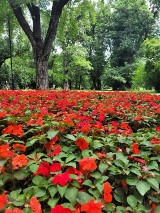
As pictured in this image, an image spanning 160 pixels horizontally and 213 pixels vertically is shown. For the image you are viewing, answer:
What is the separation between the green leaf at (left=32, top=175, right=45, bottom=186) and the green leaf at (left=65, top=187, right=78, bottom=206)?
19cm

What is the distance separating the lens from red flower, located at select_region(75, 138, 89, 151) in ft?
6.15

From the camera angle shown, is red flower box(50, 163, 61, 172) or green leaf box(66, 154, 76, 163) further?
green leaf box(66, 154, 76, 163)

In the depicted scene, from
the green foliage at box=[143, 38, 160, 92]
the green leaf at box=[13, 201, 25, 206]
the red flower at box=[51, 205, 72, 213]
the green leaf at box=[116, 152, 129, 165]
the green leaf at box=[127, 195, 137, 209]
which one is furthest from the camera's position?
the green foliage at box=[143, 38, 160, 92]

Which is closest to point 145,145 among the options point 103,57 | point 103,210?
Answer: point 103,210

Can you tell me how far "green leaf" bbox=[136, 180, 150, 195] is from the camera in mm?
1447

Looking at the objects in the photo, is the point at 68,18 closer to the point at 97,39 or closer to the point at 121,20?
the point at 121,20

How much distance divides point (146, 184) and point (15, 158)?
0.77 metres

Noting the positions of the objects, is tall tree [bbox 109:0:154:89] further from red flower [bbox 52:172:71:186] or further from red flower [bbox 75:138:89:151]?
red flower [bbox 52:172:71:186]

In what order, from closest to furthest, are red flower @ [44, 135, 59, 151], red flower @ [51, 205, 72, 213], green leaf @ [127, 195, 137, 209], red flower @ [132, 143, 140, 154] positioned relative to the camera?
red flower @ [51, 205, 72, 213], green leaf @ [127, 195, 137, 209], red flower @ [132, 143, 140, 154], red flower @ [44, 135, 59, 151]

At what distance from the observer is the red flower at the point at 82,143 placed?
1.88 m

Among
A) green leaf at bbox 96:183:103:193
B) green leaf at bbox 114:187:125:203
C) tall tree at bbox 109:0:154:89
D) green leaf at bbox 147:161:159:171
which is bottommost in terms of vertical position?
green leaf at bbox 114:187:125:203

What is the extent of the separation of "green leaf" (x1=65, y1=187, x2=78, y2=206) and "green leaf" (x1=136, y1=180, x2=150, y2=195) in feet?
1.15

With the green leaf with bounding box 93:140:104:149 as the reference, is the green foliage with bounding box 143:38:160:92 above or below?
above

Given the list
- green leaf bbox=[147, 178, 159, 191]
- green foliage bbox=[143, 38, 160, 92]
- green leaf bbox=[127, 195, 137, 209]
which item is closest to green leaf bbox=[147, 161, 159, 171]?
green leaf bbox=[147, 178, 159, 191]
